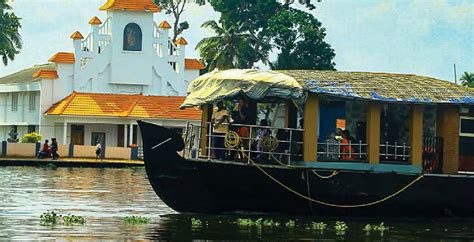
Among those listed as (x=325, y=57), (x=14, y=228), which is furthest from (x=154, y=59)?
(x=14, y=228)

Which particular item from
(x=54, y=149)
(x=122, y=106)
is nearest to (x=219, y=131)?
(x=54, y=149)

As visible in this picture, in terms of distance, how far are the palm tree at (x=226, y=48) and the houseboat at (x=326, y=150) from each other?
48.0 meters

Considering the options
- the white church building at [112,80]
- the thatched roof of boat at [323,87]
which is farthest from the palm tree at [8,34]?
the thatched roof of boat at [323,87]

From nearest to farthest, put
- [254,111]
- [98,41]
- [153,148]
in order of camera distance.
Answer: [153,148] → [254,111] → [98,41]

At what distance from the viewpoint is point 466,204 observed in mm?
25766

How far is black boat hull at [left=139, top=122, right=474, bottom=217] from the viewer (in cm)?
2433

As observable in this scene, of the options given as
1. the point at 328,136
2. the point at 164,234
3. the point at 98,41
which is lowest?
the point at 164,234

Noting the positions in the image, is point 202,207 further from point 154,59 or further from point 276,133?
point 154,59

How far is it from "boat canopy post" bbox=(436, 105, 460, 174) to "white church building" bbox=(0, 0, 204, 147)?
41003 millimetres

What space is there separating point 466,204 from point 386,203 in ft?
5.53

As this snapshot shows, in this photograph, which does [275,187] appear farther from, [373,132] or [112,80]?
[112,80]

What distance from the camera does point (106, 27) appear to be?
71500 mm

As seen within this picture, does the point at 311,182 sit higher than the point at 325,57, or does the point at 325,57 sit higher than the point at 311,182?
the point at 325,57

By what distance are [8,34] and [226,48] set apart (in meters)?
13.1
